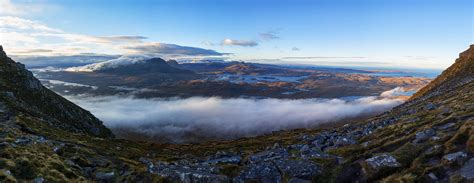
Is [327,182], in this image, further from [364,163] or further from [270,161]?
[270,161]

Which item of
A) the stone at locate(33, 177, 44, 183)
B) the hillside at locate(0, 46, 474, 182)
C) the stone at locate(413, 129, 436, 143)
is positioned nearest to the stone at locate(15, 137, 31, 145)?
the hillside at locate(0, 46, 474, 182)

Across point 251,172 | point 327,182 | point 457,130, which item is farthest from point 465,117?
point 251,172

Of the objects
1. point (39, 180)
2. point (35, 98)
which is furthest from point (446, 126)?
point (35, 98)

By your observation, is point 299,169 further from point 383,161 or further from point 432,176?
point 432,176

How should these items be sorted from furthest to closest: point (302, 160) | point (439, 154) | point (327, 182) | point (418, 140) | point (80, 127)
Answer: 1. point (80, 127)
2. point (302, 160)
3. point (418, 140)
4. point (327, 182)
5. point (439, 154)

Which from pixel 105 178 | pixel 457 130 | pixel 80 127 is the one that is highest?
pixel 457 130

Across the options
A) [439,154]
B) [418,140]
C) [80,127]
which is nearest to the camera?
[439,154]

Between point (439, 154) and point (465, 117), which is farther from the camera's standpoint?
point (465, 117)

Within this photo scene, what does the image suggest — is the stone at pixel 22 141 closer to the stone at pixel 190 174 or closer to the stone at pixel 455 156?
the stone at pixel 190 174

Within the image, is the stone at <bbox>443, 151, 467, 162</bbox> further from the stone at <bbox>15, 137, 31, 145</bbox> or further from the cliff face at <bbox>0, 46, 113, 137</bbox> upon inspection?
the cliff face at <bbox>0, 46, 113, 137</bbox>
